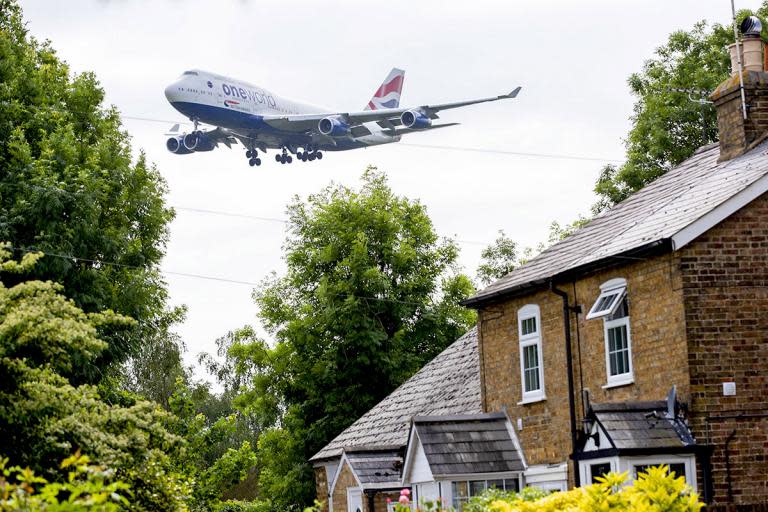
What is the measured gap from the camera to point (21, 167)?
1399 inches

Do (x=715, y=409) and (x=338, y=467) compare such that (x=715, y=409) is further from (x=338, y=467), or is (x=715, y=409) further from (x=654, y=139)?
(x=654, y=139)

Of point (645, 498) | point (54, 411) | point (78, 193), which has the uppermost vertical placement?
point (78, 193)

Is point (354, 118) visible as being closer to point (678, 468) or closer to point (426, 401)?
point (426, 401)

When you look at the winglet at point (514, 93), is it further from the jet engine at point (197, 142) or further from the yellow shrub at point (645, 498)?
the yellow shrub at point (645, 498)

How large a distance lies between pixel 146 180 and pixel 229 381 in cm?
2935

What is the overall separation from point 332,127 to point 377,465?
31.0 m

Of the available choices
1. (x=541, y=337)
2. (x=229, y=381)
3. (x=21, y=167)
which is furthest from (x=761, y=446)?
(x=229, y=381)

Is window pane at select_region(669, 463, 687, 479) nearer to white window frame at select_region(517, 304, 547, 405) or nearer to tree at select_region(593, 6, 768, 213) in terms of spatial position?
white window frame at select_region(517, 304, 547, 405)

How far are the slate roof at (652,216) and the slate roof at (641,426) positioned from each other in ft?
8.40

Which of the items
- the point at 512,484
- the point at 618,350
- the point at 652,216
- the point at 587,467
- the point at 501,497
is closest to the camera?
the point at 501,497

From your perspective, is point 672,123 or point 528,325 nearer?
point 528,325

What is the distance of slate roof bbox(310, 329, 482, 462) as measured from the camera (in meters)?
28.0

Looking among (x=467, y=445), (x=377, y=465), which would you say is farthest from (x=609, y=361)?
(x=377, y=465)

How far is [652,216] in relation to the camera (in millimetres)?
22422
